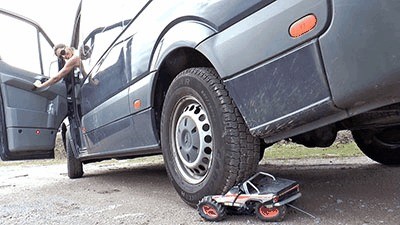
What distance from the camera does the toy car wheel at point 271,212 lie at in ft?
7.16

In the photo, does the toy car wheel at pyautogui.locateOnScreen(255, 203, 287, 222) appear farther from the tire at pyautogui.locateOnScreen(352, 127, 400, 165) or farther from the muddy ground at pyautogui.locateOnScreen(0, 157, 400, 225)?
the tire at pyautogui.locateOnScreen(352, 127, 400, 165)

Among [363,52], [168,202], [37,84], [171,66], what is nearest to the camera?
[363,52]

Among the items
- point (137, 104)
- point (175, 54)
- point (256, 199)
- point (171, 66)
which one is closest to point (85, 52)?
point (137, 104)

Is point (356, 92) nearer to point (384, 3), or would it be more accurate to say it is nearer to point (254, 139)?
point (384, 3)

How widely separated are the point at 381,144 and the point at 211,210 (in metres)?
2.76

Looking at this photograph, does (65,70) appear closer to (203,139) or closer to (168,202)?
(168,202)

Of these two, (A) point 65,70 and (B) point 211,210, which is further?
(A) point 65,70

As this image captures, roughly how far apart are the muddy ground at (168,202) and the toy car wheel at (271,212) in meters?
0.06

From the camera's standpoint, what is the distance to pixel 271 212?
219 cm

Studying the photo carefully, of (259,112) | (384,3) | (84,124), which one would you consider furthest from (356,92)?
(84,124)

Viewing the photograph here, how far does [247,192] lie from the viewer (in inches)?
87.0

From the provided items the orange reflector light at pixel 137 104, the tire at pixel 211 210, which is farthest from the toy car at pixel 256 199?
the orange reflector light at pixel 137 104

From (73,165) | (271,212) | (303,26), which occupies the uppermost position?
(303,26)

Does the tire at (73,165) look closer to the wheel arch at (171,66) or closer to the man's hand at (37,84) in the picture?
the man's hand at (37,84)
